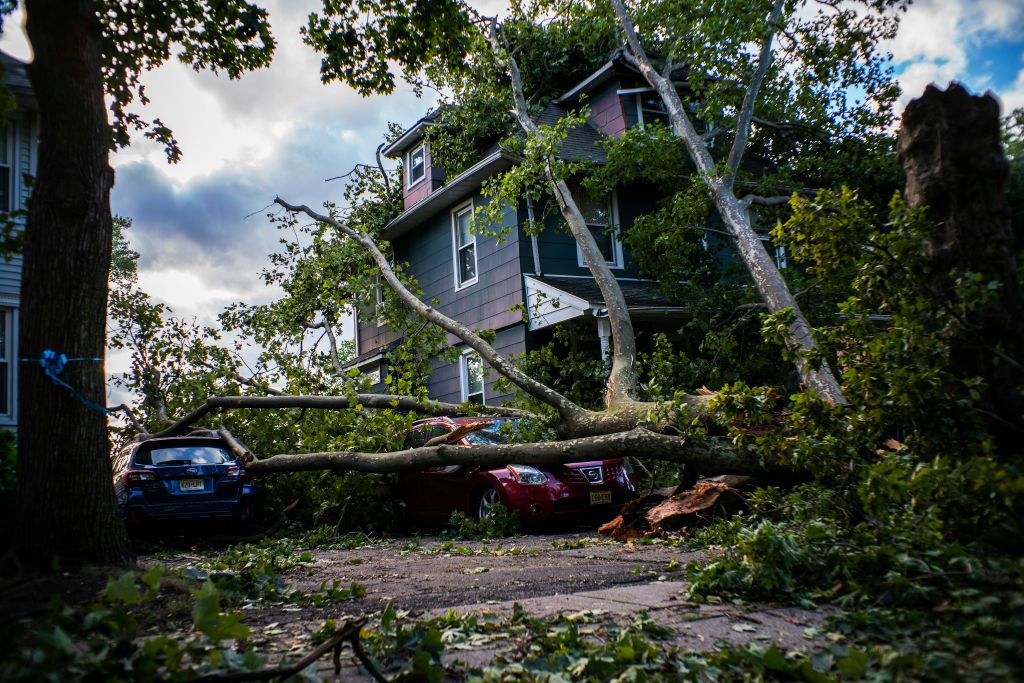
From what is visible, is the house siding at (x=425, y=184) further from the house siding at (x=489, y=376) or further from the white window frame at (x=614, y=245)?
the white window frame at (x=614, y=245)

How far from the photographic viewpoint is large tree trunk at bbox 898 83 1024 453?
4707 millimetres

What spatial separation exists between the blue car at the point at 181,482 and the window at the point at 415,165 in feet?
40.3

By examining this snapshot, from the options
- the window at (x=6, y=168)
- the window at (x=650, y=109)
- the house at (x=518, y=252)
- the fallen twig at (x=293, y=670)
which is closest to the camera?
the fallen twig at (x=293, y=670)

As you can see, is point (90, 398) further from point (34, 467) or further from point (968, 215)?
point (968, 215)

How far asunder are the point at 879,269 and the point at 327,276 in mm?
14230

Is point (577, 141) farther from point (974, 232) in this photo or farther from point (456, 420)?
point (974, 232)

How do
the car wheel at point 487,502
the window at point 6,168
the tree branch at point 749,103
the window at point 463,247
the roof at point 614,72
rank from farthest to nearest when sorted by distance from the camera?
1. the window at point 463,247
2. the roof at point 614,72
3. the tree branch at point 749,103
4. the window at point 6,168
5. the car wheel at point 487,502

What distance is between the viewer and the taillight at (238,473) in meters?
9.39

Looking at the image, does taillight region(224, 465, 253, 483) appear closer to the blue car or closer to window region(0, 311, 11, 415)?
the blue car

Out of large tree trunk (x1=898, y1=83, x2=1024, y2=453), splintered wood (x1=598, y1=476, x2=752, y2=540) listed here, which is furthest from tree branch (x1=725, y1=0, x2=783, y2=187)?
large tree trunk (x1=898, y1=83, x2=1024, y2=453)

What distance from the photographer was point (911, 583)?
11.6 ft

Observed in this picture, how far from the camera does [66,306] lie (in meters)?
4.55

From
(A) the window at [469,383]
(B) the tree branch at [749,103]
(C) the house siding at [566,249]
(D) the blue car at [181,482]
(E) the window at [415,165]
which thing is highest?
(E) the window at [415,165]

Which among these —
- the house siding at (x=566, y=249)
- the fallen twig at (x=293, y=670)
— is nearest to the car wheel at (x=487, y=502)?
the fallen twig at (x=293, y=670)
